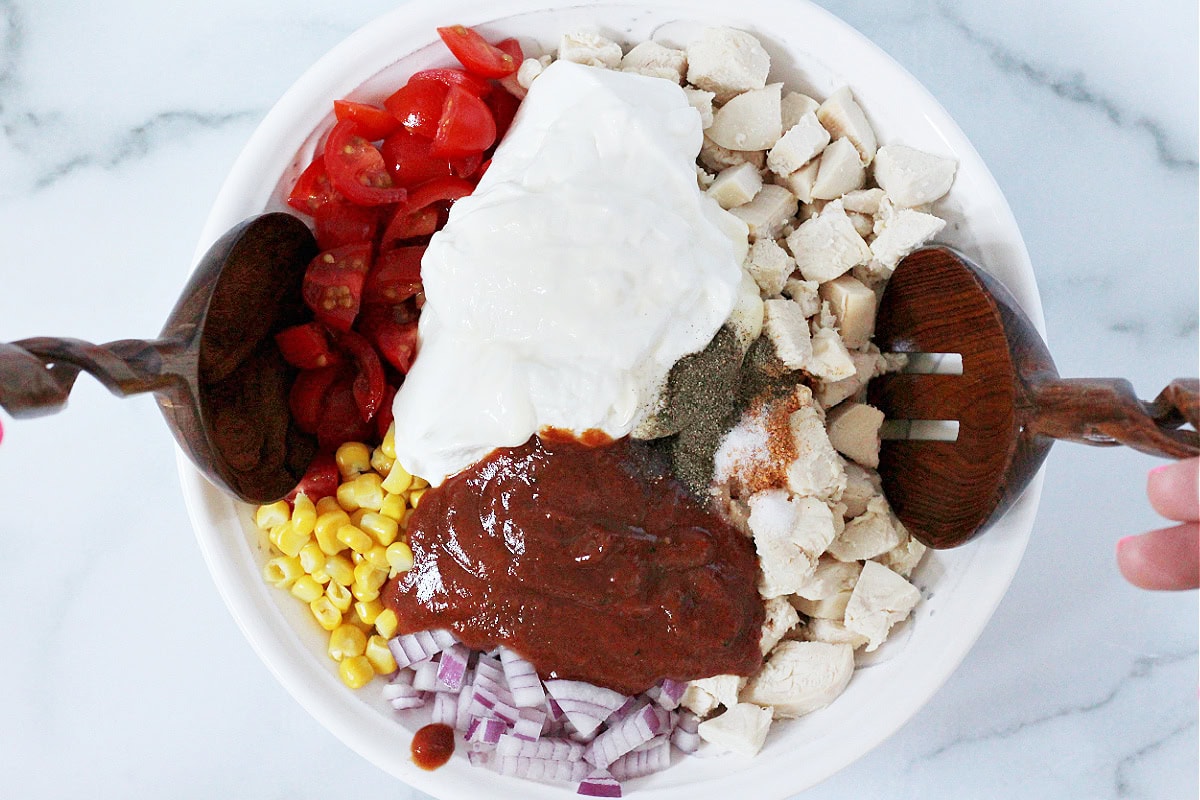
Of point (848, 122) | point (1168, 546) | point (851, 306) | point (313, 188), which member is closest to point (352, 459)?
point (313, 188)

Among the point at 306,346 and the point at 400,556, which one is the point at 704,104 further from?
the point at 400,556

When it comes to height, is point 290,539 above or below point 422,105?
below

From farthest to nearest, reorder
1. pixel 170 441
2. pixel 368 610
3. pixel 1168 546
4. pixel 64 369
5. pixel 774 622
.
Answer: pixel 170 441, pixel 368 610, pixel 774 622, pixel 1168 546, pixel 64 369

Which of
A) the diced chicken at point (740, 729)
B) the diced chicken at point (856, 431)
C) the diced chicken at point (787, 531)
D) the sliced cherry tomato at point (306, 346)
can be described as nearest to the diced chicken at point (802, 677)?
the diced chicken at point (740, 729)

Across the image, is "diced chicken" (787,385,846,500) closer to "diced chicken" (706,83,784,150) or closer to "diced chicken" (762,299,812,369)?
"diced chicken" (762,299,812,369)

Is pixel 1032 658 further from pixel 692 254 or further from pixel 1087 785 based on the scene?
pixel 692 254

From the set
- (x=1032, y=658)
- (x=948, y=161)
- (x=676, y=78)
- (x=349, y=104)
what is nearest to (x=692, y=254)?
(x=676, y=78)

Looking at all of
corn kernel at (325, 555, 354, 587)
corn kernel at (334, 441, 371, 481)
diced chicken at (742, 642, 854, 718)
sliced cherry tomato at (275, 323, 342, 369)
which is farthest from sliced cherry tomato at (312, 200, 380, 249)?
diced chicken at (742, 642, 854, 718)

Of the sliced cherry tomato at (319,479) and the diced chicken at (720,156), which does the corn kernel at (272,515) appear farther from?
the diced chicken at (720,156)
